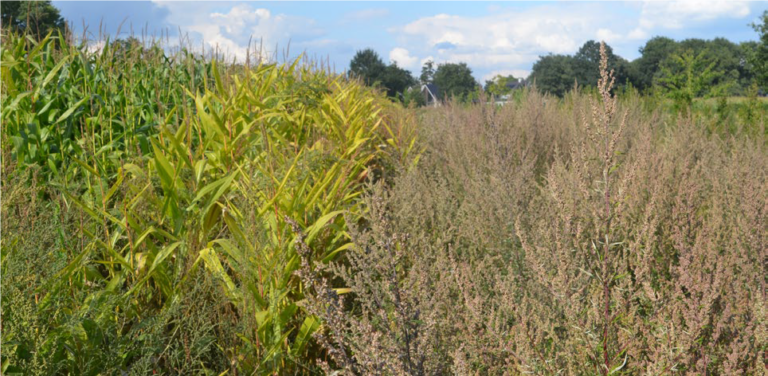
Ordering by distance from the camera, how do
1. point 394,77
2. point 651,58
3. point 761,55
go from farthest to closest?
1. point 651,58
2. point 394,77
3. point 761,55

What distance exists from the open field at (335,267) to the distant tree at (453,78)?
63836mm

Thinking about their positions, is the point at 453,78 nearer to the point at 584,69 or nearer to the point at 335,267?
the point at 584,69

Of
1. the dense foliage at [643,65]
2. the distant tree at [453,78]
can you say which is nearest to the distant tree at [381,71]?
the distant tree at [453,78]

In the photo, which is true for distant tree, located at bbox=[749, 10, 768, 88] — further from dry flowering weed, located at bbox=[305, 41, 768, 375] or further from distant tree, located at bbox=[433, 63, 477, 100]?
dry flowering weed, located at bbox=[305, 41, 768, 375]

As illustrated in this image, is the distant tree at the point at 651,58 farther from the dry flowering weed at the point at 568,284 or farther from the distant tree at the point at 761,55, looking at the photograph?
the dry flowering weed at the point at 568,284

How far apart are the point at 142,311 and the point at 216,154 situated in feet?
3.37

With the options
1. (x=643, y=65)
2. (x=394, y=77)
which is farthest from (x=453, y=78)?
(x=643, y=65)

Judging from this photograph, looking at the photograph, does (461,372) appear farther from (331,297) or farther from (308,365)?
(308,365)

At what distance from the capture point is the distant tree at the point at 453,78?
2733 inches

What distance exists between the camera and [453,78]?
71.4 meters

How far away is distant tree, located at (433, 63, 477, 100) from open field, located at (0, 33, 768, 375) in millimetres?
63836

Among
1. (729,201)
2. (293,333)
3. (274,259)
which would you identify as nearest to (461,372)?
(274,259)

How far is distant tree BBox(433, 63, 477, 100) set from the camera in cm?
6942

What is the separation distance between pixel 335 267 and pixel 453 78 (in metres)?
71.3
